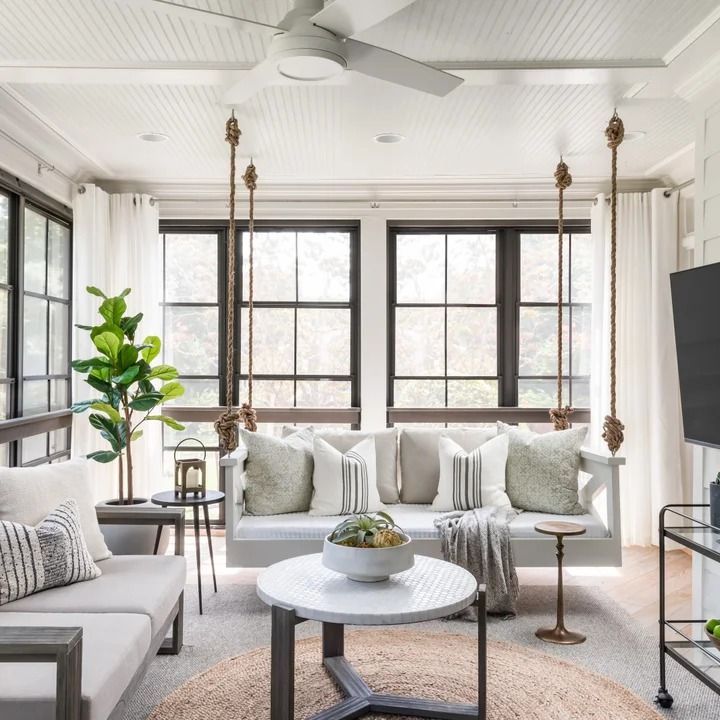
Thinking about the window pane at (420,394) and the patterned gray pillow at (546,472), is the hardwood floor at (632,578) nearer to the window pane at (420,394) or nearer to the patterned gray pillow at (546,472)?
the patterned gray pillow at (546,472)

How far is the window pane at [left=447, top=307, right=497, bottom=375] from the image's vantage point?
5414 millimetres

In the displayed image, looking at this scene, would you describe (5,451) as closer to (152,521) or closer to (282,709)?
(152,521)

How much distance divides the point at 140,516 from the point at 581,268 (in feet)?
12.3

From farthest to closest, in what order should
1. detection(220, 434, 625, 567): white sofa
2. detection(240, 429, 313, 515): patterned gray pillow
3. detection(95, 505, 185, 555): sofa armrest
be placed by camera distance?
detection(240, 429, 313, 515): patterned gray pillow < detection(220, 434, 625, 567): white sofa < detection(95, 505, 185, 555): sofa armrest

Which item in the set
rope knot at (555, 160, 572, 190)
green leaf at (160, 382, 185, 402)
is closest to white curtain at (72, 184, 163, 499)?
green leaf at (160, 382, 185, 402)

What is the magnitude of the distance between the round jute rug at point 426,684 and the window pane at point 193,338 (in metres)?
2.69

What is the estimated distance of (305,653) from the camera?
10.2 feet

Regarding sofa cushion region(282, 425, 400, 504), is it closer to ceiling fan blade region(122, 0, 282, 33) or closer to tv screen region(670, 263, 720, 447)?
tv screen region(670, 263, 720, 447)

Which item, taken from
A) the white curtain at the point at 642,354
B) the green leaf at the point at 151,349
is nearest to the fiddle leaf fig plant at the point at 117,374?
the green leaf at the point at 151,349

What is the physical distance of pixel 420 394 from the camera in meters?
5.41

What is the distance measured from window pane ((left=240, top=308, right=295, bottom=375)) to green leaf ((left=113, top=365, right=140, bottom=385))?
1388 mm

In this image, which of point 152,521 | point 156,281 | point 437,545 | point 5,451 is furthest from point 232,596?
point 156,281

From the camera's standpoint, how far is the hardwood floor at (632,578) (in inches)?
149

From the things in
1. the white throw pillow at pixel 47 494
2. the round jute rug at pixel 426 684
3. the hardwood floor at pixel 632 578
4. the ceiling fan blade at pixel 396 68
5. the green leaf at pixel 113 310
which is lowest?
the hardwood floor at pixel 632 578
